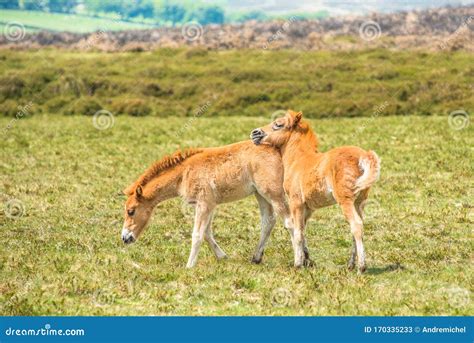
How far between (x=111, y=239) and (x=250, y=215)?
4561 mm

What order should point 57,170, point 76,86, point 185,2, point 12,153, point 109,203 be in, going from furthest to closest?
point 185,2 < point 76,86 < point 12,153 < point 57,170 < point 109,203

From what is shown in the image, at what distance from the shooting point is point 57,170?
28172 mm

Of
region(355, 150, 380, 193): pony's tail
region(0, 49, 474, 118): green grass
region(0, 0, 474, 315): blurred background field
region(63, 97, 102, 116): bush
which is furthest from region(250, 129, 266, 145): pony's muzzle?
region(63, 97, 102, 116): bush

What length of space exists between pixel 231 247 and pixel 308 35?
247 ft

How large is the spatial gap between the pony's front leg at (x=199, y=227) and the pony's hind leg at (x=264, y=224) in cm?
103

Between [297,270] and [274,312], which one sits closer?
[274,312]

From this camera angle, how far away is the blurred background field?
12.2m

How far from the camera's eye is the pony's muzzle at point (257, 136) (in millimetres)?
15065

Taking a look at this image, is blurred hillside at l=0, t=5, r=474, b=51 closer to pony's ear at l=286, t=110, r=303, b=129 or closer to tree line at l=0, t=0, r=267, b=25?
tree line at l=0, t=0, r=267, b=25

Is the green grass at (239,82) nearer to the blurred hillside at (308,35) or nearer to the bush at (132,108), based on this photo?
the bush at (132,108)

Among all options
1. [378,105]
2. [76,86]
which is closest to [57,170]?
[378,105]

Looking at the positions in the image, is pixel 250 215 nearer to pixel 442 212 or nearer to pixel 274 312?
pixel 442 212

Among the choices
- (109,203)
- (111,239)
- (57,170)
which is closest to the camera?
(111,239)

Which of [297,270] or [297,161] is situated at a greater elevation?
[297,161]
